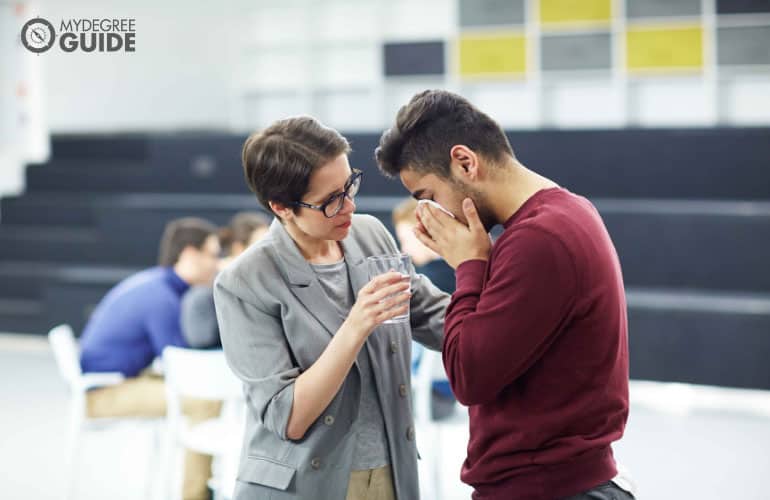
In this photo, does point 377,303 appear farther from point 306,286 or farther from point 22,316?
point 22,316

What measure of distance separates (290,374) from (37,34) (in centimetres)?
169

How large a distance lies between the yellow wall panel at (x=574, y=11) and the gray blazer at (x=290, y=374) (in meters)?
6.68

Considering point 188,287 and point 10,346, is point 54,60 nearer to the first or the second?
point 10,346

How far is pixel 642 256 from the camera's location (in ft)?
20.6

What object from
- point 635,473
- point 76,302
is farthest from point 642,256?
point 76,302

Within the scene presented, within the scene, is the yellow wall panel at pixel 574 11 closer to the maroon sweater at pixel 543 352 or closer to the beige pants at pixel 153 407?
the beige pants at pixel 153 407

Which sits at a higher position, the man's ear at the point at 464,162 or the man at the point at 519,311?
the man's ear at the point at 464,162

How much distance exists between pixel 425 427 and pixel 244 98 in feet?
20.5

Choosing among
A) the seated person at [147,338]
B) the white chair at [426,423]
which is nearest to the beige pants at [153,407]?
the seated person at [147,338]

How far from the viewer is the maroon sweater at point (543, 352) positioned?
4.30 feet

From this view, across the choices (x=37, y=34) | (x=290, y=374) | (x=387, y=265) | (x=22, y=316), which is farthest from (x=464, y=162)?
(x=22, y=316)

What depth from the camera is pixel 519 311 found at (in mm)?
1304

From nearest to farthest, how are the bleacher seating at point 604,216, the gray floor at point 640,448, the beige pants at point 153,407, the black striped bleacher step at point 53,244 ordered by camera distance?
the beige pants at point 153,407 < the gray floor at point 640,448 < the bleacher seating at point 604,216 < the black striped bleacher step at point 53,244

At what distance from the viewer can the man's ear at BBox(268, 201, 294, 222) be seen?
1582 mm
